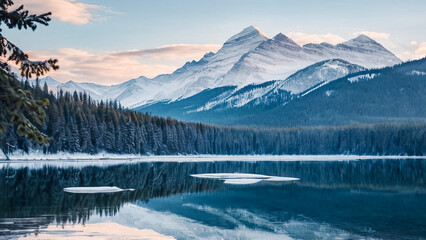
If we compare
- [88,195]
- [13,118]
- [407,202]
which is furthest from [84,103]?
[13,118]

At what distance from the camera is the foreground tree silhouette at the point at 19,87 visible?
46.8ft

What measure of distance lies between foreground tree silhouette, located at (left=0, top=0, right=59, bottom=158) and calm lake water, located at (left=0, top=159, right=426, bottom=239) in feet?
42.0

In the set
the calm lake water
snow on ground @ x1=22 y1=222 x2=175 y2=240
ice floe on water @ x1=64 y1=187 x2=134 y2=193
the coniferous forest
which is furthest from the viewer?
the coniferous forest

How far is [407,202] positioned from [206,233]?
24471mm

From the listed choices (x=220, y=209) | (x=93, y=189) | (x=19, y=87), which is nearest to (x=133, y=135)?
(x=93, y=189)

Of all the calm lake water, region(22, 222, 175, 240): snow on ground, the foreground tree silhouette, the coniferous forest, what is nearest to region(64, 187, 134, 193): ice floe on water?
the calm lake water

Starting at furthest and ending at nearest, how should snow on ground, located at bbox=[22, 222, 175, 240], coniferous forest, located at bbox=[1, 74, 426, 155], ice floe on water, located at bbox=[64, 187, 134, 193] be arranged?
1. coniferous forest, located at bbox=[1, 74, 426, 155]
2. ice floe on water, located at bbox=[64, 187, 134, 193]
3. snow on ground, located at bbox=[22, 222, 175, 240]

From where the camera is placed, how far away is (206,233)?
30.1m

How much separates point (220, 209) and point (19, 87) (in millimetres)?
27514

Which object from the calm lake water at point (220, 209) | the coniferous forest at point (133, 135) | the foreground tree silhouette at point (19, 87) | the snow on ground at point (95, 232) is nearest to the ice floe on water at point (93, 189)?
the calm lake water at point (220, 209)

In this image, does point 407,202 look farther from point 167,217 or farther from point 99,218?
point 99,218

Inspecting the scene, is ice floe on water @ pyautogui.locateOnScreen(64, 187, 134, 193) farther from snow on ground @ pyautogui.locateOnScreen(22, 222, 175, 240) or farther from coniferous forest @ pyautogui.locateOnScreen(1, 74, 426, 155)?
coniferous forest @ pyautogui.locateOnScreen(1, 74, 426, 155)

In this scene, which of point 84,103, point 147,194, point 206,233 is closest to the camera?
point 206,233

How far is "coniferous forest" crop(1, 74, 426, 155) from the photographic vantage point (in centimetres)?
12762
